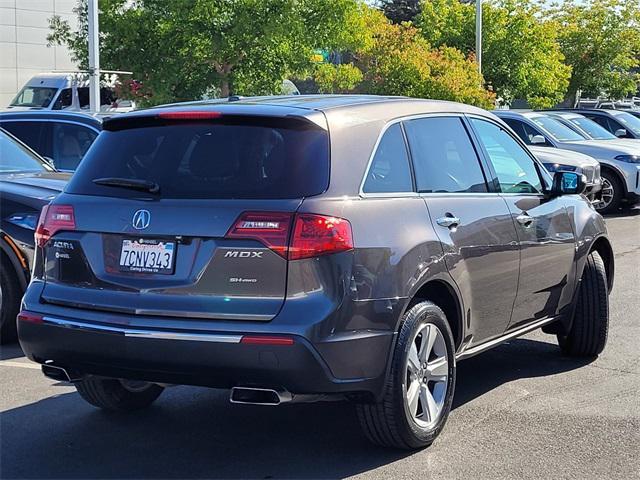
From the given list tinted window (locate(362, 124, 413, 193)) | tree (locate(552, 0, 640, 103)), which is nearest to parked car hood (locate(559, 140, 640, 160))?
tinted window (locate(362, 124, 413, 193))

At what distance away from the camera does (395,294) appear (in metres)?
4.68

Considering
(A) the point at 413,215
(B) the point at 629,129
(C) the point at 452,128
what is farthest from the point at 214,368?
(B) the point at 629,129

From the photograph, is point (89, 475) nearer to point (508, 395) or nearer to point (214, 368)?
point (214, 368)

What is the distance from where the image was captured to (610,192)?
672 inches

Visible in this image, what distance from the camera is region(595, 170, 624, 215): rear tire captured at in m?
17.1

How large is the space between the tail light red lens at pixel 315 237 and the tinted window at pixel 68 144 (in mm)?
7549

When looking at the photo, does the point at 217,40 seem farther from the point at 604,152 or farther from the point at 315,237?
the point at 315,237

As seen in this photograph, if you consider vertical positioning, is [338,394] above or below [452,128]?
below

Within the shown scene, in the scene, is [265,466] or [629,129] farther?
[629,129]

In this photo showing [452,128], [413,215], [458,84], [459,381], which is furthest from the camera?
[458,84]

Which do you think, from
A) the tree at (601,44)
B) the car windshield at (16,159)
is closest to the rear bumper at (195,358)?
the car windshield at (16,159)

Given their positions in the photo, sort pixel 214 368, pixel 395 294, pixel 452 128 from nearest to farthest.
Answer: pixel 214 368 → pixel 395 294 → pixel 452 128

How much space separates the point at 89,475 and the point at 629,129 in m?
18.2

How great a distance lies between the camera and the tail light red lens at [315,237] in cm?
439
